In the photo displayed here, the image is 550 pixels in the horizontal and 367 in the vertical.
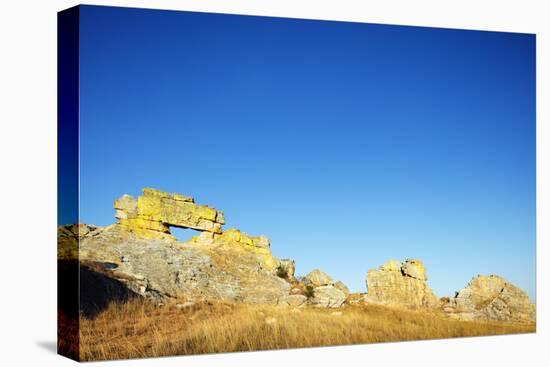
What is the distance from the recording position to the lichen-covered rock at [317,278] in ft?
49.7

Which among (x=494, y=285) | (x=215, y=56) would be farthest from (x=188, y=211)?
(x=494, y=285)

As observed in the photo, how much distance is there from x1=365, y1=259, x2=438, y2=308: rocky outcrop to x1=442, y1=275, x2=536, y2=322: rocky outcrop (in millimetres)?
388

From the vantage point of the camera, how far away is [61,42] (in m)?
14.2

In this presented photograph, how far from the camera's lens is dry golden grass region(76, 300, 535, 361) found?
13.7 m

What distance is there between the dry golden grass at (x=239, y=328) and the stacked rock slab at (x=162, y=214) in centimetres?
94

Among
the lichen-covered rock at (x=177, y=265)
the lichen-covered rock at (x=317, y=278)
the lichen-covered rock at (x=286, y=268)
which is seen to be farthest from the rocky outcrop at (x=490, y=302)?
the lichen-covered rock at (x=177, y=265)

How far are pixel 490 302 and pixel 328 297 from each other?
103 inches

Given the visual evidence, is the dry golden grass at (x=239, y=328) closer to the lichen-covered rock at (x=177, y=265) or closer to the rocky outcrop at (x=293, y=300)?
the rocky outcrop at (x=293, y=300)

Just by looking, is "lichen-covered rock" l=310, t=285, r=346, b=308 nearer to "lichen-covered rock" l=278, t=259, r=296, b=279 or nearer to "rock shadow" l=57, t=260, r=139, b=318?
"lichen-covered rock" l=278, t=259, r=296, b=279

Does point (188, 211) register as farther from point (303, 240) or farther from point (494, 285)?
point (494, 285)

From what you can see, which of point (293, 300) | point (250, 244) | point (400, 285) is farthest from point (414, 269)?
point (250, 244)

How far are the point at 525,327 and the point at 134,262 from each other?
19.8 feet

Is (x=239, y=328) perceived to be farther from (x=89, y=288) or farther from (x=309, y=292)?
(x=89, y=288)

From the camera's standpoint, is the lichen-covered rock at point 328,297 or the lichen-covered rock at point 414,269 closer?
the lichen-covered rock at point 328,297
